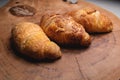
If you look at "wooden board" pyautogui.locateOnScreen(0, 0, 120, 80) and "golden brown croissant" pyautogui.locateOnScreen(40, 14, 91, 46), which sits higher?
"golden brown croissant" pyautogui.locateOnScreen(40, 14, 91, 46)

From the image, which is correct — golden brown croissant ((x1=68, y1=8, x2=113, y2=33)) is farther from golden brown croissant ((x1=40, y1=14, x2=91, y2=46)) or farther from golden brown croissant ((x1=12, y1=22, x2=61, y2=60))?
golden brown croissant ((x1=12, y1=22, x2=61, y2=60))

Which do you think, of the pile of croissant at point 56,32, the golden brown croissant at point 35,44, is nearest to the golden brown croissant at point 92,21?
the pile of croissant at point 56,32

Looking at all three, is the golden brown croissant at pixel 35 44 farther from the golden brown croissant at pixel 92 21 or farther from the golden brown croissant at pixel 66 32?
the golden brown croissant at pixel 92 21

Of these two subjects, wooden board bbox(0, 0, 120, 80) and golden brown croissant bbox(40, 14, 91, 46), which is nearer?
wooden board bbox(0, 0, 120, 80)

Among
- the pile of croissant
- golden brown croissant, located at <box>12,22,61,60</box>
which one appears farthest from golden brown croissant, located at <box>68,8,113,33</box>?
golden brown croissant, located at <box>12,22,61,60</box>

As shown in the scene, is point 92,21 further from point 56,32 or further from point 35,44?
point 35,44

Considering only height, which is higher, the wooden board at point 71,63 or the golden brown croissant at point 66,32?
the golden brown croissant at point 66,32
